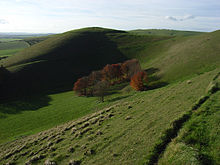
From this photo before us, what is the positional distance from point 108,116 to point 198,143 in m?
15.8

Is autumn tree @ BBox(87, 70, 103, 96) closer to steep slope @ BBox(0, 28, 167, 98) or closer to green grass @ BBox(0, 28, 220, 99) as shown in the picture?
steep slope @ BBox(0, 28, 167, 98)

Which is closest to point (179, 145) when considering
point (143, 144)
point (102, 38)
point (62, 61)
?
point (143, 144)

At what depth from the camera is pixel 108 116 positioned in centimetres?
2477

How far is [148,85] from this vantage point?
54219mm

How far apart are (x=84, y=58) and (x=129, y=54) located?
38564mm

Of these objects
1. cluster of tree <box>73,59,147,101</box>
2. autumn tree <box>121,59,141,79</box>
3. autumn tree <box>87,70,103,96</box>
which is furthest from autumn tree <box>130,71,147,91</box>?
autumn tree <box>87,70,103,96</box>

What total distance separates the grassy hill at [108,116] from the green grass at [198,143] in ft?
0.20

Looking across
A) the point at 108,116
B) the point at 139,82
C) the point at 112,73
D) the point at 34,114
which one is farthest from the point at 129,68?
the point at 108,116

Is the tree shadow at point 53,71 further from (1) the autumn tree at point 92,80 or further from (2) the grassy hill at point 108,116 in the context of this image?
(1) the autumn tree at point 92,80

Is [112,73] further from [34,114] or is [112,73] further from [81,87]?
[34,114]

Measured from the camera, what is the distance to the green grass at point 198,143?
30.7 feet

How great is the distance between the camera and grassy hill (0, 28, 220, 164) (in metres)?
12.2

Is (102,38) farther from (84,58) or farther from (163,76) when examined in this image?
(163,76)

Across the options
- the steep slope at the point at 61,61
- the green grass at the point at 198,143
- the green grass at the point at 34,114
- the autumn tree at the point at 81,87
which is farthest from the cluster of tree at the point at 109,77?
the green grass at the point at 198,143
